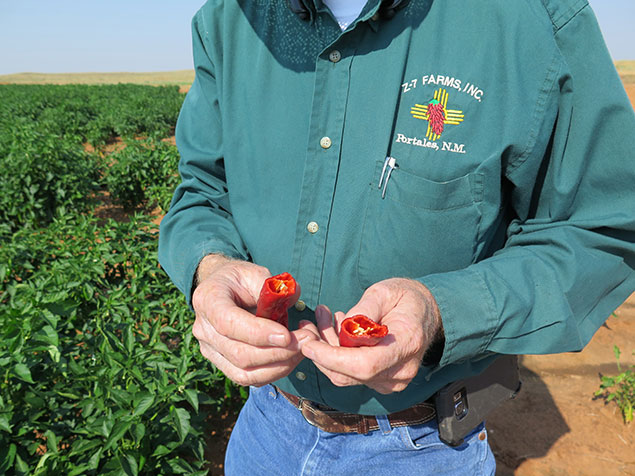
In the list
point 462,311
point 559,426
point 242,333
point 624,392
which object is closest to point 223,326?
point 242,333

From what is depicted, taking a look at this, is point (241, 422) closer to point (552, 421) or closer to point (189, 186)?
point (189, 186)

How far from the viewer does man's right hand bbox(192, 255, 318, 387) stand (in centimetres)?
100

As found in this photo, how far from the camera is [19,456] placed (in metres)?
2.19

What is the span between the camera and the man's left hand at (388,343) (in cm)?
96

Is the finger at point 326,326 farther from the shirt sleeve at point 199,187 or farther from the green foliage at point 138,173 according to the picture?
the green foliage at point 138,173

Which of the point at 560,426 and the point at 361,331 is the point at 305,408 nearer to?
the point at 361,331

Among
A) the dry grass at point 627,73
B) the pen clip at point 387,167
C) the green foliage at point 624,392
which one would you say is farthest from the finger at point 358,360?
the dry grass at point 627,73

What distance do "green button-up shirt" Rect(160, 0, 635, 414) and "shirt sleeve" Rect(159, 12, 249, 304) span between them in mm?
22

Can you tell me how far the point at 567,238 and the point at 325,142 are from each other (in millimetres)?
704

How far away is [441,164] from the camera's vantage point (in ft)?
4.10

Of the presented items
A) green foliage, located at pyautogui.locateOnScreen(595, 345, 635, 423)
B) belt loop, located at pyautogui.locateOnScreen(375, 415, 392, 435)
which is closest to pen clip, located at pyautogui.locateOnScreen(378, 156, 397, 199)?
belt loop, located at pyautogui.locateOnScreen(375, 415, 392, 435)

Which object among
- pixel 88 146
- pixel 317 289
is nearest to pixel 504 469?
pixel 317 289

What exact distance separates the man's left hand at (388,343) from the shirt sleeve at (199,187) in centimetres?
51

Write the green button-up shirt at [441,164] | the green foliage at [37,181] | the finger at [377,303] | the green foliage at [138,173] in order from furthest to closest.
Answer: the green foliage at [138,173], the green foliage at [37,181], the green button-up shirt at [441,164], the finger at [377,303]
